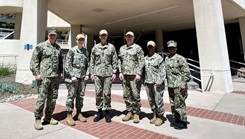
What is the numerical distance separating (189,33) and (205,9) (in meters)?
13.4

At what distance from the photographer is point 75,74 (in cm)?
345

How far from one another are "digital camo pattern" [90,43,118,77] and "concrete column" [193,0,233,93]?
5048mm

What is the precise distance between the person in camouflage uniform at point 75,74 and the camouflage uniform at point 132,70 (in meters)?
0.87

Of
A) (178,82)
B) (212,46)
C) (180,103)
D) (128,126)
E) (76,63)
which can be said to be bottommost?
(128,126)

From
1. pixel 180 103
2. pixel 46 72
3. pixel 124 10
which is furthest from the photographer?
pixel 124 10

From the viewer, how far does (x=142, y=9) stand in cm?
1088

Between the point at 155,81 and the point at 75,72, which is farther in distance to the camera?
the point at 75,72

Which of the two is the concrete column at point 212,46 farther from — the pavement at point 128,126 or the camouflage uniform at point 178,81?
the camouflage uniform at point 178,81

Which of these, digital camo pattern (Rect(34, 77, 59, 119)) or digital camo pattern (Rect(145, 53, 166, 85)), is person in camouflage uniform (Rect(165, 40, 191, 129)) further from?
digital camo pattern (Rect(34, 77, 59, 119))

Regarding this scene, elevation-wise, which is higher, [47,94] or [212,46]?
[212,46]

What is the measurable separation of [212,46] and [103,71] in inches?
215

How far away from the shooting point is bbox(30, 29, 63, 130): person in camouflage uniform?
3178mm

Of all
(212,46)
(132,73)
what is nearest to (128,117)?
(132,73)

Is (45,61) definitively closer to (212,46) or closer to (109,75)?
(109,75)
